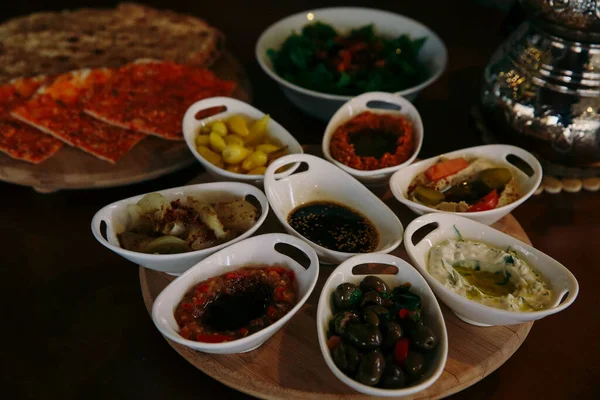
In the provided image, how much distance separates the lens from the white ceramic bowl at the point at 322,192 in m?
2.35

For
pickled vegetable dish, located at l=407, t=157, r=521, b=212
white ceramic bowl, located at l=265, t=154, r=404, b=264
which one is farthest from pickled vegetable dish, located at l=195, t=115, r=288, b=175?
pickled vegetable dish, located at l=407, t=157, r=521, b=212

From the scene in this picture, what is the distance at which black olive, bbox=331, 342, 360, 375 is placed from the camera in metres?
1.71

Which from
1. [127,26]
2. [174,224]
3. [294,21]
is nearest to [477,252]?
[174,224]

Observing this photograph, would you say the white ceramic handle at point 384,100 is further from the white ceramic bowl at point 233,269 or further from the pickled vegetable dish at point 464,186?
the white ceramic bowl at point 233,269

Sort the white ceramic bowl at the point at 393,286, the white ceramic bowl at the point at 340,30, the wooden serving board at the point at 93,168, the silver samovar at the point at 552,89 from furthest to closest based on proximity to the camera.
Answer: the white ceramic bowl at the point at 340,30 < the wooden serving board at the point at 93,168 < the silver samovar at the point at 552,89 < the white ceramic bowl at the point at 393,286

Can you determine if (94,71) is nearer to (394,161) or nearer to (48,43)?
(48,43)

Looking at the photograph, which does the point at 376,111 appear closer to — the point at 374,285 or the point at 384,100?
the point at 384,100

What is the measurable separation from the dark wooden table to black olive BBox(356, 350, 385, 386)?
48 centimetres

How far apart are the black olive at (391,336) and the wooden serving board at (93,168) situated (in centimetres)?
142

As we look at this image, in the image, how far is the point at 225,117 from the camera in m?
2.85

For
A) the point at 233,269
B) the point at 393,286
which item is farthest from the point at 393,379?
the point at 233,269

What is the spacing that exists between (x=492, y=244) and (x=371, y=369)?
0.83 meters

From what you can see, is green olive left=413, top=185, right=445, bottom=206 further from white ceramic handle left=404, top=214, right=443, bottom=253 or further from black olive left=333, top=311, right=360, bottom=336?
black olive left=333, top=311, right=360, bottom=336

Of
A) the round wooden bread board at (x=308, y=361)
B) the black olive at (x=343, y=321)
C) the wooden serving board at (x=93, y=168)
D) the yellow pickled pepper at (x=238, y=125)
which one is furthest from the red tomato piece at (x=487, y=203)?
the wooden serving board at (x=93, y=168)
